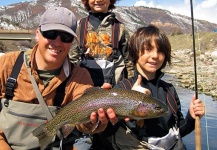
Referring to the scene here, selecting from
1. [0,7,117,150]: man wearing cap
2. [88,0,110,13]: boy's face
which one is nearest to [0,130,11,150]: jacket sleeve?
[0,7,117,150]: man wearing cap

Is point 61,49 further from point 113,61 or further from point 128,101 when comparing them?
point 113,61

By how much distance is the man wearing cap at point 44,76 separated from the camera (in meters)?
3.56

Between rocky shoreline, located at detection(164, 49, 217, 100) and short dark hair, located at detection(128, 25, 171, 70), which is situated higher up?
short dark hair, located at detection(128, 25, 171, 70)

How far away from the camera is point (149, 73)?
4.20 metres

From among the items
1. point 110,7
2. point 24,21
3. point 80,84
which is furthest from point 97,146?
point 24,21

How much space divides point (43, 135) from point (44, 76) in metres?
0.76

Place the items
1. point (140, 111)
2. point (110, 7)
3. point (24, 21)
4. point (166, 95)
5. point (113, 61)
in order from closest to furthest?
1. point (140, 111)
2. point (166, 95)
3. point (113, 61)
4. point (110, 7)
5. point (24, 21)

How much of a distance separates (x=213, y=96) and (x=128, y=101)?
14.5m

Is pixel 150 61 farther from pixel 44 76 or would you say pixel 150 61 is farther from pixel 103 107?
pixel 44 76

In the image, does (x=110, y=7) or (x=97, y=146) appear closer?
(x=97, y=146)

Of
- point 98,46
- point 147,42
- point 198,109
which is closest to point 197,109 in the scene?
point 198,109

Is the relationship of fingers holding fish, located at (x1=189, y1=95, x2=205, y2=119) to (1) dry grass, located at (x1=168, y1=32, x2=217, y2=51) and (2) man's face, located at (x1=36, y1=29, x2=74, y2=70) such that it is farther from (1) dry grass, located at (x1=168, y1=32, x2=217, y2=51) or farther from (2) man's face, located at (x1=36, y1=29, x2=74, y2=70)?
(1) dry grass, located at (x1=168, y1=32, x2=217, y2=51)

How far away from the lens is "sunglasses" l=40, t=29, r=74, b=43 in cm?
360

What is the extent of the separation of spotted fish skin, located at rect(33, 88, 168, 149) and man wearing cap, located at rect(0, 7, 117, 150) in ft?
0.73
